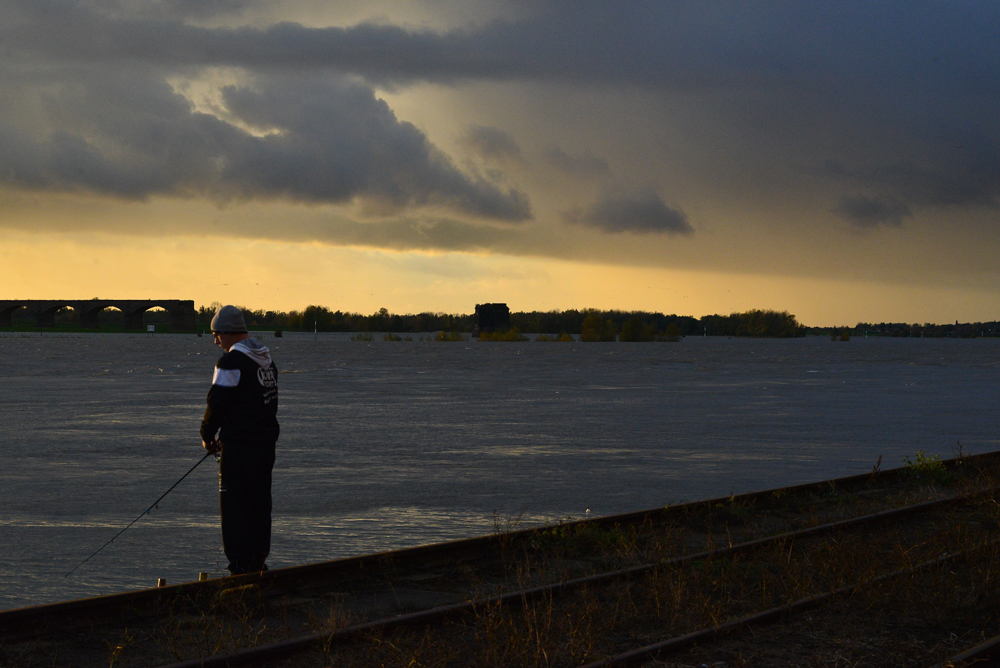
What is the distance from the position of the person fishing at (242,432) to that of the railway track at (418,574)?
1.15 feet

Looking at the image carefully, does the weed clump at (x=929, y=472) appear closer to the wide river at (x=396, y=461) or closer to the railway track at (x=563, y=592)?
the wide river at (x=396, y=461)

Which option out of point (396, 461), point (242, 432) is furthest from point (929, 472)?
point (242, 432)

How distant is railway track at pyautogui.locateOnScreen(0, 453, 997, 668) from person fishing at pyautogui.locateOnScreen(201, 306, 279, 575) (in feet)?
1.15

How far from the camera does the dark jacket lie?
781 centimetres

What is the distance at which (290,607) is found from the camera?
7.92 meters

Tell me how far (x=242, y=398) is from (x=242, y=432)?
279 mm

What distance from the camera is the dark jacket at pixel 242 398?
7809mm

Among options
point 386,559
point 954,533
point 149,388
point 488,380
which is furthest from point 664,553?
point 488,380

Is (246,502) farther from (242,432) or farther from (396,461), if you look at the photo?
(396,461)

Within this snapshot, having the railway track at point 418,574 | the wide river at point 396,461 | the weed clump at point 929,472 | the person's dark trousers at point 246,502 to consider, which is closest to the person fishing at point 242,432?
the person's dark trousers at point 246,502

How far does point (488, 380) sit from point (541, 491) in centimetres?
3904

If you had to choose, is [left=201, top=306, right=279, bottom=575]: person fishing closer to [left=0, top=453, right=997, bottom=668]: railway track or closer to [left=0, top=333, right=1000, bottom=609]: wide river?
[left=0, top=453, right=997, bottom=668]: railway track

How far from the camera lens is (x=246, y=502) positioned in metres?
8.14

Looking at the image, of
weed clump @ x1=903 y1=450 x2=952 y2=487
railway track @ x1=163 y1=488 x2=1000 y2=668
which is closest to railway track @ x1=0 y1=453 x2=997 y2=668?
railway track @ x1=163 y1=488 x2=1000 y2=668
